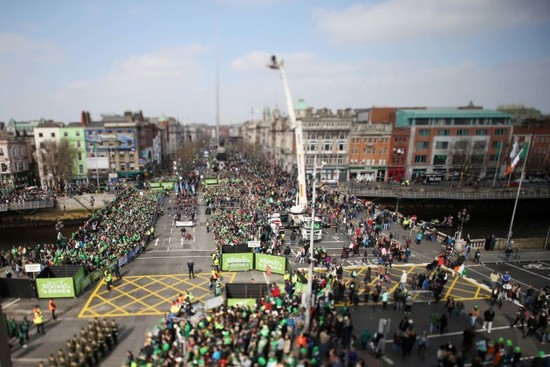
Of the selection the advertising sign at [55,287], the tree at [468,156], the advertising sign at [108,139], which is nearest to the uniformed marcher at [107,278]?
the advertising sign at [55,287]

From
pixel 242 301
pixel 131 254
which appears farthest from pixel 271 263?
pixel 131 254

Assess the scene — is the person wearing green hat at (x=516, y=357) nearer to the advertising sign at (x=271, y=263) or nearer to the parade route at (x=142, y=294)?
the advertising sign at (x=271, y=263)

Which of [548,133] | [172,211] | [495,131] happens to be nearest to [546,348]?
[172,211]

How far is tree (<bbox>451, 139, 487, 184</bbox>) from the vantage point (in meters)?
69.0

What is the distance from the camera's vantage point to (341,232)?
35.0m

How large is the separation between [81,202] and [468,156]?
75111 mm

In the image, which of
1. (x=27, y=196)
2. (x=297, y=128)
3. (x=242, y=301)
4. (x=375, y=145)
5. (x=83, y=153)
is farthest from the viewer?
(x=375, y=145)

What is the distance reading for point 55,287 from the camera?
2006 centimetres

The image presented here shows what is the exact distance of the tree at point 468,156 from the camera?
69000 mm

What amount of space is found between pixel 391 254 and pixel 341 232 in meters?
9.84

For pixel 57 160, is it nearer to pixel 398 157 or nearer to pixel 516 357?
pixel 516 357

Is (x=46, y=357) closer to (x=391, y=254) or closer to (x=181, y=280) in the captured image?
(x=181, y=280)

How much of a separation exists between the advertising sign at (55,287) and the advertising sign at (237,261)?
985 cm

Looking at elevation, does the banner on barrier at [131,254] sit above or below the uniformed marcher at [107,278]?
below
